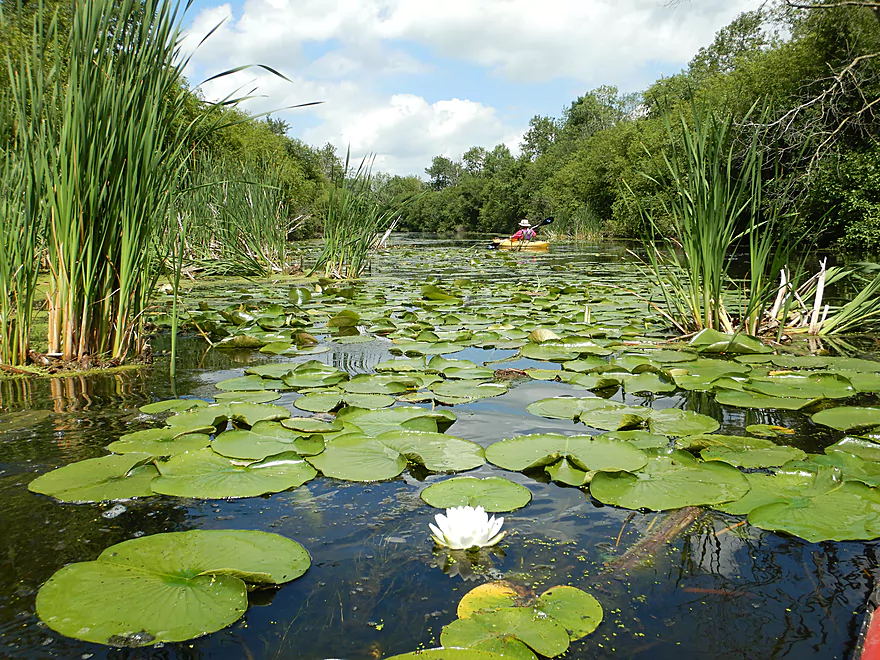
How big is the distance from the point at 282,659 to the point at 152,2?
2.37 m

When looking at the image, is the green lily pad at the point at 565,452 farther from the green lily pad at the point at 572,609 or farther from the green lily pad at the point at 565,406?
the green lily pad at the point at 572,609

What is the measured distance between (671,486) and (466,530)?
0.60 meters

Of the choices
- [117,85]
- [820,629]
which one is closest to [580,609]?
[820,629]

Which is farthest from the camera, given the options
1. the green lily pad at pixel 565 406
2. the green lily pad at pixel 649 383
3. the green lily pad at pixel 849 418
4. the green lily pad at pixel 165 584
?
the green lily pad at pixel 649 383

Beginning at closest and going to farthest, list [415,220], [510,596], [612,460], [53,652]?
[53,652]
[510,596]
[612,460]
[415,220]

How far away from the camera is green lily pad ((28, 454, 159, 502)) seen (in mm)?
1459

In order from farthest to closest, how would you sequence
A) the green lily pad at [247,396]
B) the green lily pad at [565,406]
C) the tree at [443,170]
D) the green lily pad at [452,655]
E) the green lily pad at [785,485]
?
the tree at [443,170], the green lily pad at [247,396], the green lily pad at [565,406], the green lily pad at [785,485], the green lily pad at [452,655]

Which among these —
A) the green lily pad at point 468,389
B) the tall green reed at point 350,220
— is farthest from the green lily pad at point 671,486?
the tall green reed at point 350,220

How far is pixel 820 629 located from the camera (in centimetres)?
100

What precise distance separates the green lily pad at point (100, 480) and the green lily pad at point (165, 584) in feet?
1.01

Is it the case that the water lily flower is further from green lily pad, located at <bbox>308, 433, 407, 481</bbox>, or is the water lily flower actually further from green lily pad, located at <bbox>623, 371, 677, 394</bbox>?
green lily pad, located at <bbox>623, 371, 677, 394</bbox>

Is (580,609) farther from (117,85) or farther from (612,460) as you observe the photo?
(117,85)

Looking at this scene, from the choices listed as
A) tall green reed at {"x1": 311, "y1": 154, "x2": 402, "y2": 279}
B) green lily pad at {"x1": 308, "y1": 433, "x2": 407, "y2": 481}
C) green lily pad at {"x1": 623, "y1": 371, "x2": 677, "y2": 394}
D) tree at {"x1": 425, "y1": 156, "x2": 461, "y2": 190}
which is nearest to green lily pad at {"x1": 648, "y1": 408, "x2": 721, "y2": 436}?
green lily pad at {"x1": 623, "y1": 371, "x2": 677, "y2": 394}

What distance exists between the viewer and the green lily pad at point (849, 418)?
194 centimetres
